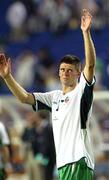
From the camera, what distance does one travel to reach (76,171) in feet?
19.1

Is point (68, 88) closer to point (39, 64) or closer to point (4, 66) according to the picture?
point (4, 66)

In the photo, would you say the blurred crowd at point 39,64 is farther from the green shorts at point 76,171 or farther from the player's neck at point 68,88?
the green shorts at point 76,171

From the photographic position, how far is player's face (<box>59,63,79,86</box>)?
590cm

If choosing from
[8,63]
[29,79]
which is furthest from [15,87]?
[29,79]

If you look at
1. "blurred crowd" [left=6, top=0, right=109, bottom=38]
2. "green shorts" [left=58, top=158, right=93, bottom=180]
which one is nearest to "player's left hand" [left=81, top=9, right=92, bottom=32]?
"green shorts" [left=58, top=158, right=93, bottom=180]

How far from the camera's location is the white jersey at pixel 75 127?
578 cm

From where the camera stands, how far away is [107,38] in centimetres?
1753

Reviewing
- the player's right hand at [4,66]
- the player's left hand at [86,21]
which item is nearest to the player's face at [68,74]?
the player's left hand at [86,21]

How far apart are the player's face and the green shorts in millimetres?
674

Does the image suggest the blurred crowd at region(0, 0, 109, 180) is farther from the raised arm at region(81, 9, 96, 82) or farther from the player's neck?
the raised arm at region(81, 9, 96, 82)

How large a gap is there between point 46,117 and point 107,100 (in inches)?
54.0

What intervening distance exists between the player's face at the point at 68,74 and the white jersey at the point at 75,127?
0.26ft

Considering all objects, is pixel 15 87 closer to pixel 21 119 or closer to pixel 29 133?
pixel 29 133

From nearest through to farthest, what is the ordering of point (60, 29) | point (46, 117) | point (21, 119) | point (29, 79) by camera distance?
point (46, 117) → point (21, 119) → point (29, 79) → point (60, 29)
